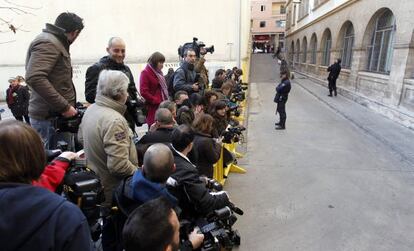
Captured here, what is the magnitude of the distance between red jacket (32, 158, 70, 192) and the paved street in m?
2.32

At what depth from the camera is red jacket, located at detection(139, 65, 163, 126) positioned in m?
Answer: 4.47

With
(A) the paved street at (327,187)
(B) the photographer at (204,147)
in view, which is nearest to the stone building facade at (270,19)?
(A) the paved street at (327,187)

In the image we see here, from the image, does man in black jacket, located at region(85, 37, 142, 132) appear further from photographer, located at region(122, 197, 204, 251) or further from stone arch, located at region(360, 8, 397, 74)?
stone arch, located at region(360, 8, 397, 74)

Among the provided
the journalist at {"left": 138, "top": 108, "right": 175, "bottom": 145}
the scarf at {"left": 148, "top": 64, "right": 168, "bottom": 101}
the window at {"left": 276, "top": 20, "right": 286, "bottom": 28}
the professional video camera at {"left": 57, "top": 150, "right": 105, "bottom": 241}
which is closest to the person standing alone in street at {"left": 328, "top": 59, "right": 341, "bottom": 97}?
the scarf at {"left": 148, "top": 64, "right": 168, "bottom": 101}

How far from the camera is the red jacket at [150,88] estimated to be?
4.47 meters

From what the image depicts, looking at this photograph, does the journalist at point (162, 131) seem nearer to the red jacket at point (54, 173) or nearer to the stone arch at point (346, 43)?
the red jacket at point (54, 173)

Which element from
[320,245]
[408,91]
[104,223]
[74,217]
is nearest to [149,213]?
[74,217]

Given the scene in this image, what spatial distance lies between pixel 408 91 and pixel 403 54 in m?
1.21

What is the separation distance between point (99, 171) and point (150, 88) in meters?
2.17

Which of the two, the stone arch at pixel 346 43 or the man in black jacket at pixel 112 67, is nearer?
the man in black jacket at pixel 112 67

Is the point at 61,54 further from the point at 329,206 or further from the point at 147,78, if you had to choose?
the point at 329,206

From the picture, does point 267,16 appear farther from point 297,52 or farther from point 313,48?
point 313,48

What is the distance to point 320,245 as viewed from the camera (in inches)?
133

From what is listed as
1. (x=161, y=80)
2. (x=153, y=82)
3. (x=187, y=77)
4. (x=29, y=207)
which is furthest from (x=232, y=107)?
(x=29, y=207)
